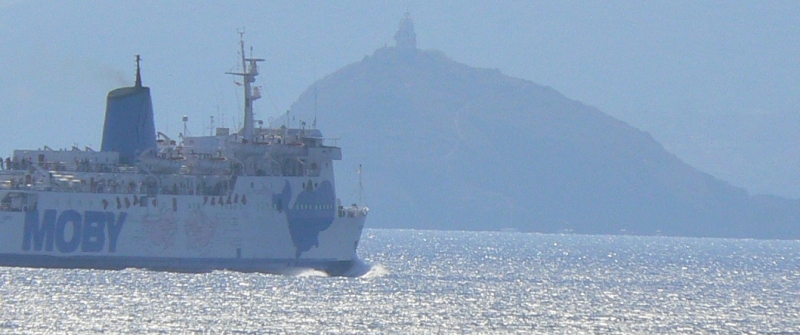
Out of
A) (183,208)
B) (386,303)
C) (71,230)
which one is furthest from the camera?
(183,208)

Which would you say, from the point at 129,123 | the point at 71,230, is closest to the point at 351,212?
the point at 129,123

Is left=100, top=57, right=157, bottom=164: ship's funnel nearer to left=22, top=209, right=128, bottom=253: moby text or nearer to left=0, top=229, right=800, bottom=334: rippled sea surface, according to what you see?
left=22, top=209, right=128, bottom=253: moby text

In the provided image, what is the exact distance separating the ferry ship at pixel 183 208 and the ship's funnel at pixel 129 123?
80 centimetres

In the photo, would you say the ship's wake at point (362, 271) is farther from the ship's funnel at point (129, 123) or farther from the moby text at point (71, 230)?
the moby text at point (71, 230)

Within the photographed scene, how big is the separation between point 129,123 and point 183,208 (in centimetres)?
686

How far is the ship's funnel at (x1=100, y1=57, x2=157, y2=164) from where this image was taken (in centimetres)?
8531

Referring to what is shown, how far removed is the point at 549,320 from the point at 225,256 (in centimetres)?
2260

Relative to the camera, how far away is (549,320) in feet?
209

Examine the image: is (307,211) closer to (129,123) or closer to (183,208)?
(183,208)

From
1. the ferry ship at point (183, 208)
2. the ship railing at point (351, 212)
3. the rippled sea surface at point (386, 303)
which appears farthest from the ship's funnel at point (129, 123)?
the ship railing at point (351, 212)

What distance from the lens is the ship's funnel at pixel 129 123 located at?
85312mm

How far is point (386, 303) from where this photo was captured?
69625mm

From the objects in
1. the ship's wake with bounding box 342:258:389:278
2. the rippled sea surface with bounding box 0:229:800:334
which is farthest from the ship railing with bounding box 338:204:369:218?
the rippled sea surface with bounding box 0:229:800:334

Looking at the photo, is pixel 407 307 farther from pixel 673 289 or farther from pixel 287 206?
pixel 673 289
